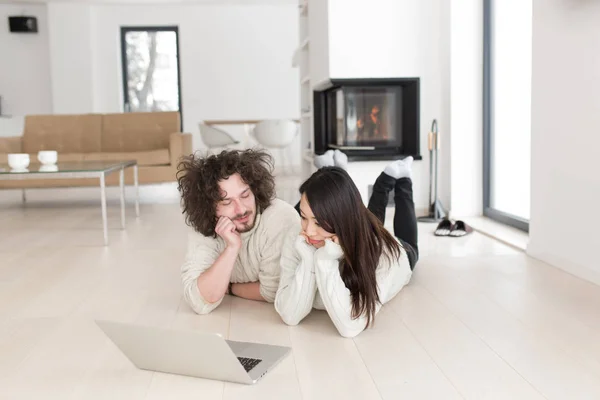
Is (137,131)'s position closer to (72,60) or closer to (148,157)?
(148,157)

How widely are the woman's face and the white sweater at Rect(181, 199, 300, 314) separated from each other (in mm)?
208

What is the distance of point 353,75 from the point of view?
5.02 metres

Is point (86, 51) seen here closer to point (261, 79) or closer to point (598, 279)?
point (261, 79)

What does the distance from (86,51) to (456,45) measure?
6.40m

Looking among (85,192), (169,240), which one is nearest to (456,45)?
(169,240)

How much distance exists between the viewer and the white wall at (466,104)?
479 cm

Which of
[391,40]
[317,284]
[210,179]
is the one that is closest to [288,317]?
[317,284]

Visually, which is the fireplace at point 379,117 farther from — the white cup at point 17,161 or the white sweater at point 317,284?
the white sweater at point 317,284

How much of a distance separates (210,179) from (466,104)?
2975 millimetres

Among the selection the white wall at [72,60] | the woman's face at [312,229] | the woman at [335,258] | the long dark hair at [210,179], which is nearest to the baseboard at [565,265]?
the woman at [335,258]

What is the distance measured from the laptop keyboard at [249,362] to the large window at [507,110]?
8.55 feet

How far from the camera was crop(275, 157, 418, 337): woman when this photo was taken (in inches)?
83.9

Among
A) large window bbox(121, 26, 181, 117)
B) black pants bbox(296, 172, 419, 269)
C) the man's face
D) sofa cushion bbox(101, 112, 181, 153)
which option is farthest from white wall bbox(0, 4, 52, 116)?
the man's face

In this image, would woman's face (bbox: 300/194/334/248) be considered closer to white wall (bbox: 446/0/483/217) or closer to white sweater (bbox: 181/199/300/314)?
white sweater (bbox: 181/199/300/314)
